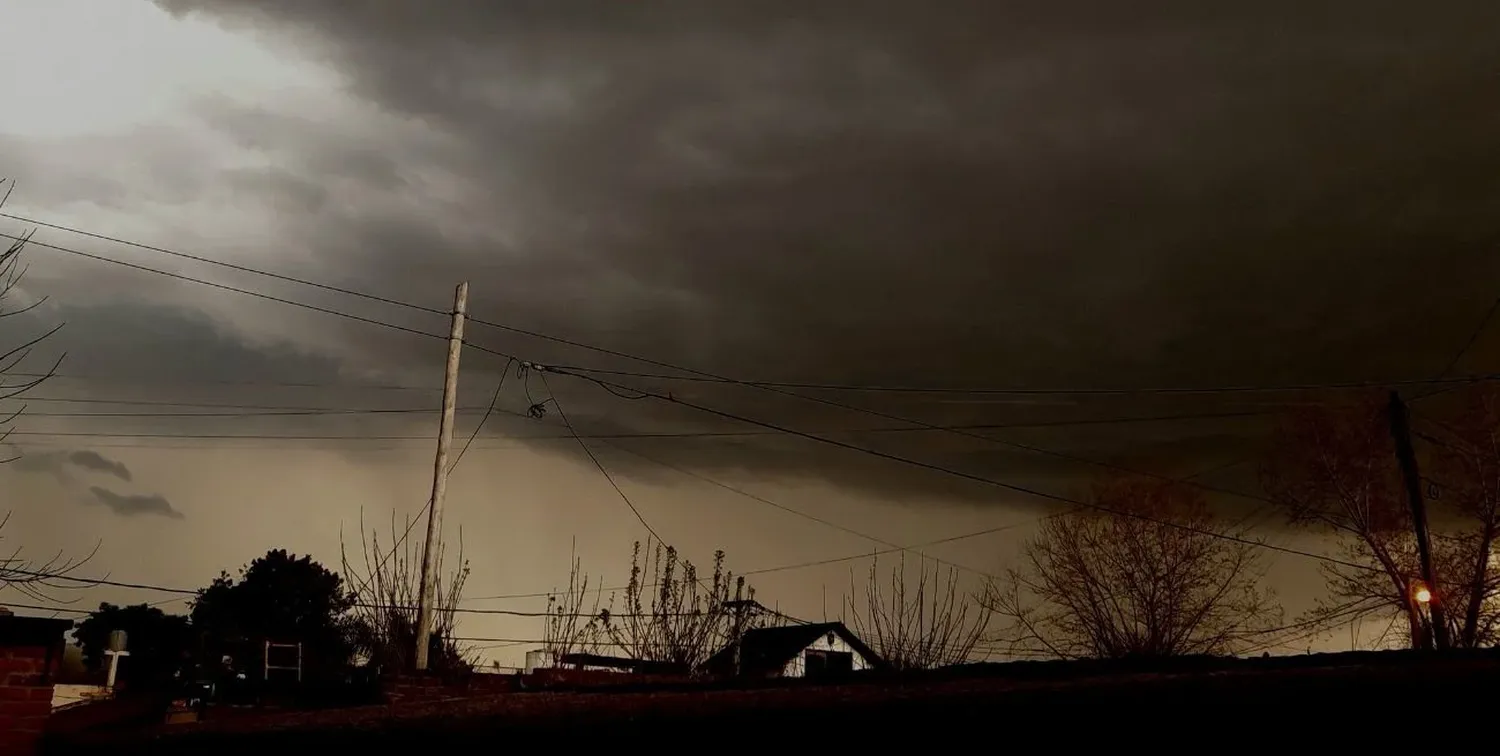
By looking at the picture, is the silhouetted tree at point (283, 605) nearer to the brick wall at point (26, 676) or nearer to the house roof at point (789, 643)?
the house roof at point (789, 643)

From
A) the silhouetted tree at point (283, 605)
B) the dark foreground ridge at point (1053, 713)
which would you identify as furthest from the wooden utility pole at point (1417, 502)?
the silhouetted tree at point (283, 605)

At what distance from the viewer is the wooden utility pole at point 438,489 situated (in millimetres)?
14805

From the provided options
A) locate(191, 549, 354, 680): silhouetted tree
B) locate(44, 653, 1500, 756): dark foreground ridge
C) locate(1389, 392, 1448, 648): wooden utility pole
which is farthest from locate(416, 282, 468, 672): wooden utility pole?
locate(191, 549, 354, 680): silhouetted tree

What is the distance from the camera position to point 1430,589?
→ 832 inches

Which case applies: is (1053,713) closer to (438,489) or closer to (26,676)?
(26,676)

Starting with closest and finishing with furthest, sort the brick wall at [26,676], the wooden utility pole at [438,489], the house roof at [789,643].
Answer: the brick wall at [26,676] → the wooden utility pole at [438,489] → the house roof at [789,643]

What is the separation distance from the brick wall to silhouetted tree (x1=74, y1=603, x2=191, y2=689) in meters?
49.6

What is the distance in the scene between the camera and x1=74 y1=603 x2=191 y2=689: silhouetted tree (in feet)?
177

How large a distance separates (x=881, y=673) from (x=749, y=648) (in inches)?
443

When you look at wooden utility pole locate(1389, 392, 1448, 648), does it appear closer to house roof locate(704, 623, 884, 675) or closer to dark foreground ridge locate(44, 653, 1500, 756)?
house roof locate(704, 623, 884, 675)

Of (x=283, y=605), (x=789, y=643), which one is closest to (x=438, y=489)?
(x=789, y=643)

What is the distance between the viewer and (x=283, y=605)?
177 feet

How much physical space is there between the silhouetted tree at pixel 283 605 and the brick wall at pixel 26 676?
46134 millimetres

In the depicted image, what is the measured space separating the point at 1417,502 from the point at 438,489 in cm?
1972
